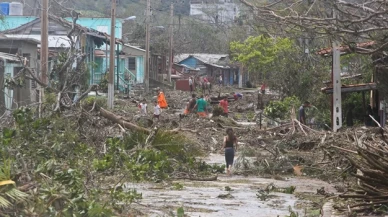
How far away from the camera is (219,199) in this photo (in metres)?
15.2

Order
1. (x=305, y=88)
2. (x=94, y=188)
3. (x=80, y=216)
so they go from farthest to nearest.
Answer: (x=305, y=88)
(x=94, y=188)
(x=80, y=216)

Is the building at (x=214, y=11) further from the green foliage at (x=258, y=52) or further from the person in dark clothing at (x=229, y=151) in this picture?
the person in dark clothing at (x=229, y=151)

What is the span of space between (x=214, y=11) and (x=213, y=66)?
72.7 feet

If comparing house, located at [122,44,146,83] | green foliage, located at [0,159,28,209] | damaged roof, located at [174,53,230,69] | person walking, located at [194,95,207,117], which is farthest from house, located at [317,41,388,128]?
damaged roof, located at [174,53,230,69]

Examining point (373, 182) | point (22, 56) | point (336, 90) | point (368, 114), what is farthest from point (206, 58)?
point (373, 182)

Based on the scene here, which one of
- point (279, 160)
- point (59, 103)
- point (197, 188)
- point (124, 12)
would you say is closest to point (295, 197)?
point (197, 188)

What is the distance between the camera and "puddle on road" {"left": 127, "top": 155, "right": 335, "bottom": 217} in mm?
13438

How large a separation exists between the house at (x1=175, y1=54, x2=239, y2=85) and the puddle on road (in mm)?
66910

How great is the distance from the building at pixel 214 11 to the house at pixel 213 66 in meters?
10.3

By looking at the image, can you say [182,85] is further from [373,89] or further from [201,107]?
[373,89]

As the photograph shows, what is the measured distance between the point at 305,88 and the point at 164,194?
24.6m

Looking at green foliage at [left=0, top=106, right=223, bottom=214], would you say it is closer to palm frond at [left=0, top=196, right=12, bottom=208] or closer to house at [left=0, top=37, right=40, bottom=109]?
palm frond at [left=0, top=196, right=12, bottom=208]

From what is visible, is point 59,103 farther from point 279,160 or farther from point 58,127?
point 279,160

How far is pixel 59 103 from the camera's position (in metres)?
19.9
